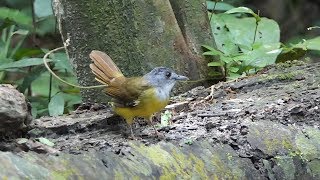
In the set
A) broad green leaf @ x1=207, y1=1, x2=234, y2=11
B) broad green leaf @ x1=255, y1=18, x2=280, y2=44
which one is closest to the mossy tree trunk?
broad green leaf @ x1=255, y1=18, x2=280, y2=44

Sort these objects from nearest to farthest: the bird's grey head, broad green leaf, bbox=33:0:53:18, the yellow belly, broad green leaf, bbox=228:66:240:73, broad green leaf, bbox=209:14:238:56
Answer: the yellow belly, the bird's grey head, broad green leaf, bbox=228:66:240:73, broad green leaf, bbox=209:14:238:56, broad green leaf, bbox=33:0:53:18

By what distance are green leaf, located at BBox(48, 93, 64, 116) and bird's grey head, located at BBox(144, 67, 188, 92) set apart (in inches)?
38.7

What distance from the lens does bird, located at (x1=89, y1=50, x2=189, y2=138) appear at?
3.41 meters

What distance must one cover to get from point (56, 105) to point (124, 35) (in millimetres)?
695

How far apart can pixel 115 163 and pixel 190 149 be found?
41cm

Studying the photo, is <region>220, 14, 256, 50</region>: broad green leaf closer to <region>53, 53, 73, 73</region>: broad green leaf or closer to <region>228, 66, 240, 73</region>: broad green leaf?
<region>228, 66, 240, 73</region>: broad green leaf

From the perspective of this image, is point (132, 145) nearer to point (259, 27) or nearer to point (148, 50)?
point (148, 50)

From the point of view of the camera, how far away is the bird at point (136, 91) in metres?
3.41

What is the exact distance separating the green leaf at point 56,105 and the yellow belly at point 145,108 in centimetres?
107

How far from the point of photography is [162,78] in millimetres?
3580

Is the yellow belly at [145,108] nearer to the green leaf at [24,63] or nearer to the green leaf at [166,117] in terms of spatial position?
the green leaf at [166,117]

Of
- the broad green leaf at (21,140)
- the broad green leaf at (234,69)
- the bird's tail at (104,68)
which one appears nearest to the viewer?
the broad green leaf at (21,140)

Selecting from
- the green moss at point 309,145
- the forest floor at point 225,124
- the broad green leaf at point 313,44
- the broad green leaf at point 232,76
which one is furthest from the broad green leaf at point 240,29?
the green moss at point 309,145

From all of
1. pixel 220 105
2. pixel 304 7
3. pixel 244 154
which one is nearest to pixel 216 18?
pixel 220 105
